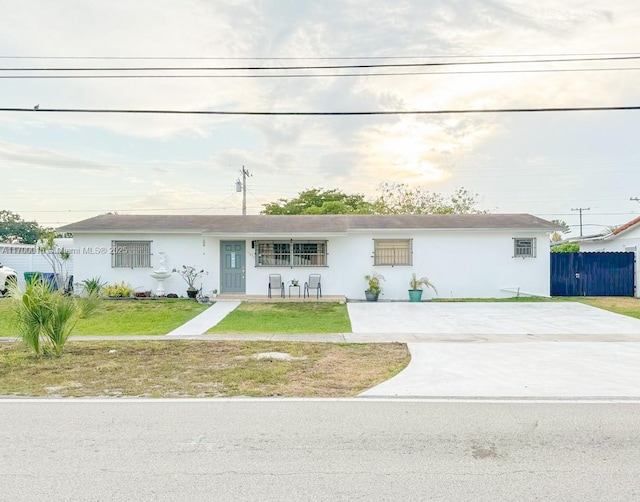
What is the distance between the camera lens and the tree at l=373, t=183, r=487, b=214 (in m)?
42.5

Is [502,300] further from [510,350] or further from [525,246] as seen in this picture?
[510,350]

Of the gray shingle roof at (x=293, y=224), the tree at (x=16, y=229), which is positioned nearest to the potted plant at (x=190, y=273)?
the gray shingle roof at (x=293, y=224)

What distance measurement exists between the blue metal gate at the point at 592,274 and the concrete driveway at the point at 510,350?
396cm

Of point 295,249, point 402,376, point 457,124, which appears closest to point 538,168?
point 457,124

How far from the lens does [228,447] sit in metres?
4.25

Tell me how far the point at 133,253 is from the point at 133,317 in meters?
5.04

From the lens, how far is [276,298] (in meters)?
17.7

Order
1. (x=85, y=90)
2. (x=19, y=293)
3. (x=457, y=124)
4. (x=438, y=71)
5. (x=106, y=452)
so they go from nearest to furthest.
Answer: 1. (x=106, y=452)
2. (x=19, y=293)
3. (x=438, y=71)
4. (x=85, y=90)
5. (x=457, y=124)

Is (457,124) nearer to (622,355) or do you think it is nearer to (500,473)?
(622,355)

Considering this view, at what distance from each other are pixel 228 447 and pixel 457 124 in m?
19.4

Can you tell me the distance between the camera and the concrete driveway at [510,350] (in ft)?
20.9

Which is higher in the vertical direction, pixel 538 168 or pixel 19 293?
pixel 538 168

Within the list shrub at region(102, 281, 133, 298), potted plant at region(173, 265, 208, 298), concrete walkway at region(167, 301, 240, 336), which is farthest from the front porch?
shrub at region(102, 281, 133, 298)

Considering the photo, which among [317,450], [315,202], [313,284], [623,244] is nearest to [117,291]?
[313,284]
